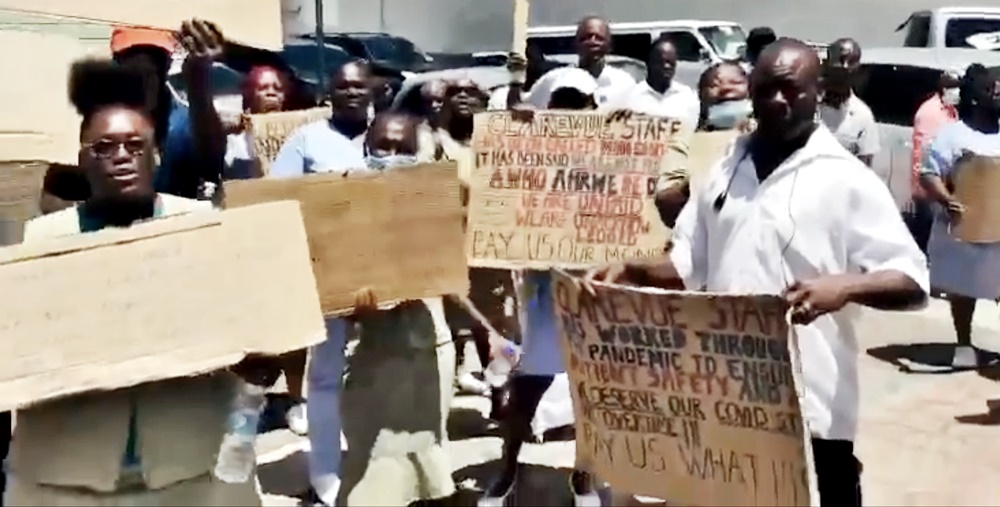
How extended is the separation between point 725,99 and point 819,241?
10.2 feet

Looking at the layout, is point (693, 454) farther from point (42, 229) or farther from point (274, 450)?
point (274, 450)

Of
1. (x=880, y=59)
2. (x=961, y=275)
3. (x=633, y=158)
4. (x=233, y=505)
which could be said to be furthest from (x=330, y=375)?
(x=880, y=59)

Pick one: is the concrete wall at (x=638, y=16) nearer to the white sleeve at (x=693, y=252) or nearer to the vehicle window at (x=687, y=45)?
the vehicle window at (x=687, y=45)

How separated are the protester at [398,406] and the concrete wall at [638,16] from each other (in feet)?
50.4

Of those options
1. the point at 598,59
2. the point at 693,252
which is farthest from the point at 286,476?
the point at 693,252

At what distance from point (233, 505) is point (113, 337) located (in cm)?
50

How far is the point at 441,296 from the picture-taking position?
5.45 m

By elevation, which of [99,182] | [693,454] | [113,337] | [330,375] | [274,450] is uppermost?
[99,182]

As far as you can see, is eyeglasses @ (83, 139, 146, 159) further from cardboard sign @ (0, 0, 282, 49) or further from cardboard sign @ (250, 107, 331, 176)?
cardboard sign @ (250, 107, 331, 176)

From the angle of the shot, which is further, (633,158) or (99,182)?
(633,158)

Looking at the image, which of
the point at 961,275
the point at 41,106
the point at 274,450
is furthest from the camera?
the point at 961,275

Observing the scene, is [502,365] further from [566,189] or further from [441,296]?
[441,296]

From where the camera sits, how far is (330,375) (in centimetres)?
575

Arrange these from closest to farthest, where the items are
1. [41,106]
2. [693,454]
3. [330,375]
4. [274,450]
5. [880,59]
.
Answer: [693,454] < [41,106] < [330,375] < [274,450] < [880,59]
